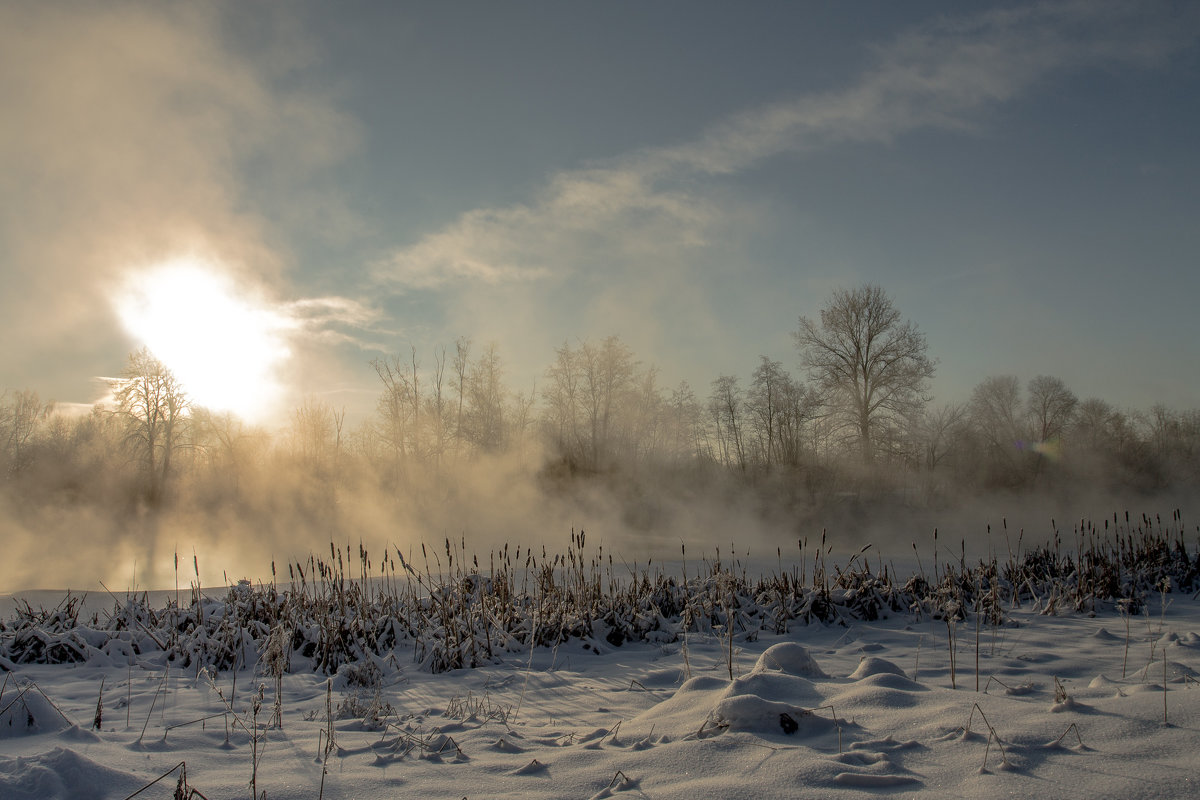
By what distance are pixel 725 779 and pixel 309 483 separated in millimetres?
27794

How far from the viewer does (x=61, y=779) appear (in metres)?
1.80

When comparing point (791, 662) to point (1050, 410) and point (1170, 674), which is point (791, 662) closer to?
point (1170, 674)

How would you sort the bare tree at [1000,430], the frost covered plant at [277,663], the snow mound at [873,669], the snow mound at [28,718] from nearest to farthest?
the snow mound at [28,718] → the frost covered plant at [277,663] → the snow mound at [873,669] → the bare tree at [1000,430]

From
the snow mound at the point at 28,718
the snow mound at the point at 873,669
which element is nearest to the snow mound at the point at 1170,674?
the snow mound at the point at 873,669

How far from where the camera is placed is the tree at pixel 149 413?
99.1 feet

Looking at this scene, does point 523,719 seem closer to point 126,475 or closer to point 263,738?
point 263,738

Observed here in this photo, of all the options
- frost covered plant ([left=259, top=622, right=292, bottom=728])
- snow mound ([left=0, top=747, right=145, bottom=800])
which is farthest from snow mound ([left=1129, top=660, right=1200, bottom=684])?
snow mound ([left=0, top=747, right=145, bottom=800])

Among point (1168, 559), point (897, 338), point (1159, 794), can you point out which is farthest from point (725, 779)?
point (897, 338)

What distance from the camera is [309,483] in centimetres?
2659

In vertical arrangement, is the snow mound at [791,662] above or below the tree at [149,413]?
below

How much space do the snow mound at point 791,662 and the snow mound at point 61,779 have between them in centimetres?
265

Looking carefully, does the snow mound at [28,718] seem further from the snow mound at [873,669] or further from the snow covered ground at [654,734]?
the snow mound at [873,669]

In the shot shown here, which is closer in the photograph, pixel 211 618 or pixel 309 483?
pixel 211 618

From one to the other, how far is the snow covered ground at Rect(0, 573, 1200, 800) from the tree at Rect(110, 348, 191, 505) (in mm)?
31467
